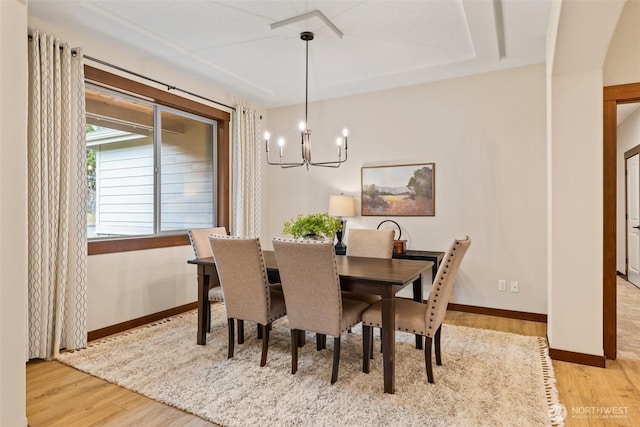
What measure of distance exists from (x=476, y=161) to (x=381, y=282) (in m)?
2.45

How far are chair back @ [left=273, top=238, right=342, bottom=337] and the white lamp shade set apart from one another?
2.20 m

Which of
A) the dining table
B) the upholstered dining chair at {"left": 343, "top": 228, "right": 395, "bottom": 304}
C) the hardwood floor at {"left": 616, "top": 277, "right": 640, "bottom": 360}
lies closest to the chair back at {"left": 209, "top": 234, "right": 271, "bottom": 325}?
the dining table

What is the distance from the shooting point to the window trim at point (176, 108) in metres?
3.42

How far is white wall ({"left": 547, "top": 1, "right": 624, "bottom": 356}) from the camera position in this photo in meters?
2.73

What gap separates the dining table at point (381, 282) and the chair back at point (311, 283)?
168mm

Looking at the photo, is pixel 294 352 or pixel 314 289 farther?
pixel 294 352

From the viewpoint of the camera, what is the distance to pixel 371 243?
3.53 m

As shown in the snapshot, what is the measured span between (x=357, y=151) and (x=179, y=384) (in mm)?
3382

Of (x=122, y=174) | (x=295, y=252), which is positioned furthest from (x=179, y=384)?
(x=122, y=174)

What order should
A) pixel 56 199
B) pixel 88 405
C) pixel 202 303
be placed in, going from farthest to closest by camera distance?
pixel 202 303
pixel 56 199
pixel 88 405

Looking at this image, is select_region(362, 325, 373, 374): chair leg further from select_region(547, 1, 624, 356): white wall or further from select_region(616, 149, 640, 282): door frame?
select_region(616, 149, 640, 282): door frame

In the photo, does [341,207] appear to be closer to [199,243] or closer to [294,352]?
[199,243]

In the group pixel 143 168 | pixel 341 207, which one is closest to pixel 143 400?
pixel 143 168
